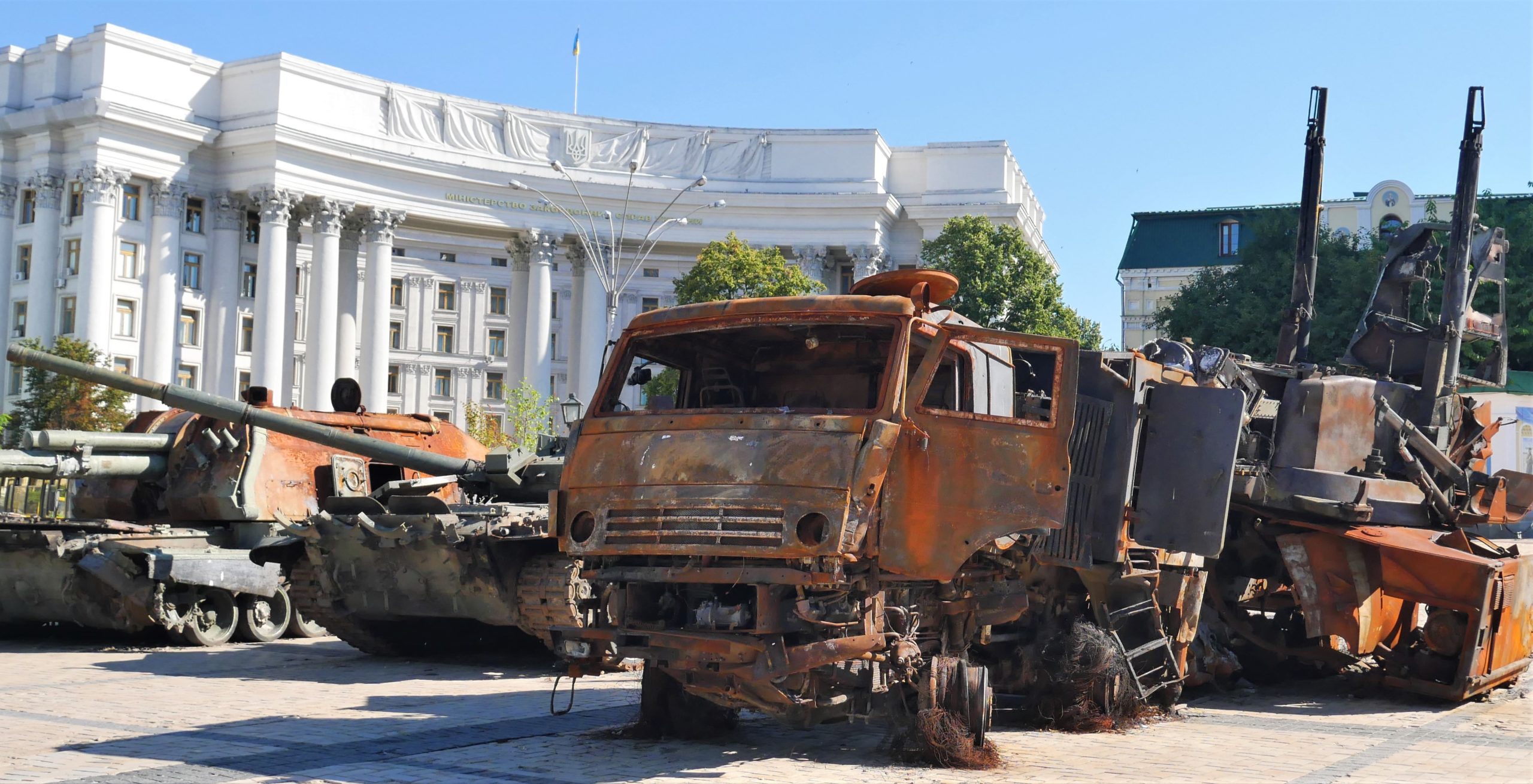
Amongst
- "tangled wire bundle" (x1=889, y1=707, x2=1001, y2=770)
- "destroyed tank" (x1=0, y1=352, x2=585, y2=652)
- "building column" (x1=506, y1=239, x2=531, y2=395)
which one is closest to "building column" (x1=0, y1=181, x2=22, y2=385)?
"building column" (x1=506, y1=239, x2=531, y2=395)

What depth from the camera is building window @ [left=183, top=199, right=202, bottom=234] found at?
193 ft

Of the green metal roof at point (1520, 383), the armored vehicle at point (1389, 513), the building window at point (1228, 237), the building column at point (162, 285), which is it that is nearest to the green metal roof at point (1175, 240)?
the building window at point (1228, 237)

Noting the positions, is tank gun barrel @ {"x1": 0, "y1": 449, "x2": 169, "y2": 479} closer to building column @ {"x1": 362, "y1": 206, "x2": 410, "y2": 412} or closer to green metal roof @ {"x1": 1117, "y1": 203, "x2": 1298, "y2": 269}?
building column @ {"x1": 362, "y1": 206, "x2": 410, "y2": 412}

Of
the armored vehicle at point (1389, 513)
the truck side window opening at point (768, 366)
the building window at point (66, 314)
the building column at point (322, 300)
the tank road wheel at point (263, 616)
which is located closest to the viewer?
the truck side window opening at point (768, 366)

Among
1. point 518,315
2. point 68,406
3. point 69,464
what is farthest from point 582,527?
point 518,315

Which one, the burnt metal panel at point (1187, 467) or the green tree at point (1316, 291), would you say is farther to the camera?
the green tree at point (1316, 291)

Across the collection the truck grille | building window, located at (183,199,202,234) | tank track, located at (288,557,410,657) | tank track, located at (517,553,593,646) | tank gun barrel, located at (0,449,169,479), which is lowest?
tank track, located at (288,557,410,657)

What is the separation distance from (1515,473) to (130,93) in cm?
5354

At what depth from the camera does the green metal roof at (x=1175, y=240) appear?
63.5 meters

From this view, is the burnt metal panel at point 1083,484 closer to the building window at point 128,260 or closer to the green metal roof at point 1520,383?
the green metal roof at point 1520,383

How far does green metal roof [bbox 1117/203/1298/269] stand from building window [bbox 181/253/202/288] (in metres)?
38.9

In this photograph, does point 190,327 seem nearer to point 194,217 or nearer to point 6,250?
point 194,217

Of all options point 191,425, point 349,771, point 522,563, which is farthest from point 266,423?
point 349,771

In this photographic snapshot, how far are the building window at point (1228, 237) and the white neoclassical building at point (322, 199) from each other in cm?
848
